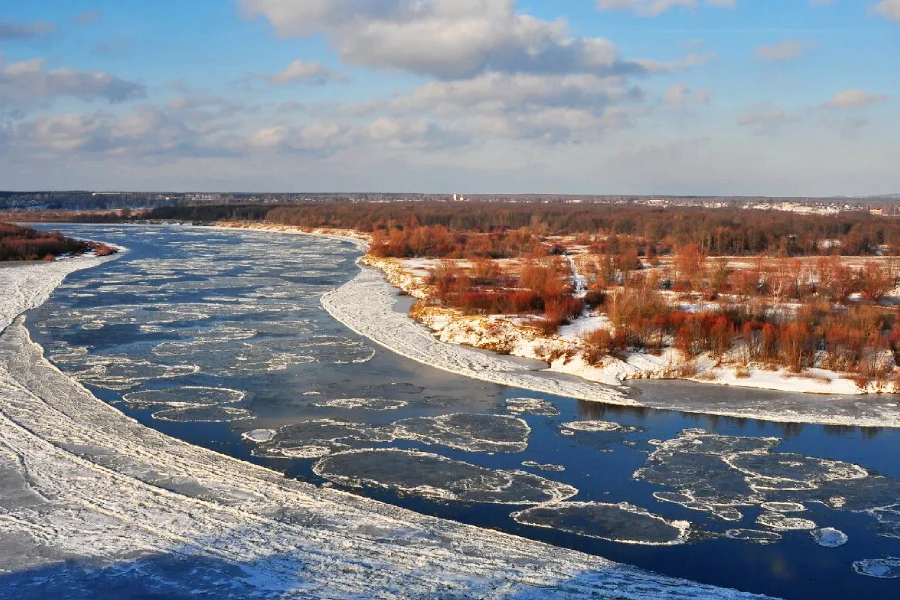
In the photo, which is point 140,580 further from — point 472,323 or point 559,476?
point 472,323

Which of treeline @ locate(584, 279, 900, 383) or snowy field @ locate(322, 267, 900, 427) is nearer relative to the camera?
snowy field @ locate(322, 267, 900, 427)

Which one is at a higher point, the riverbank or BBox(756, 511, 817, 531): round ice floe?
the riverbank

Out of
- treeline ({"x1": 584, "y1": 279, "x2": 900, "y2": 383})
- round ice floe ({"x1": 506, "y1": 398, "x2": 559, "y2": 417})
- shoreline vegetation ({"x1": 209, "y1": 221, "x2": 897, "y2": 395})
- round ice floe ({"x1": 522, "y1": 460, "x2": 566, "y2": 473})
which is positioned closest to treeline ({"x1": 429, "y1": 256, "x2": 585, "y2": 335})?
shoreline vegetation ({"x1": 209, "y1": 221, "x2": 897, "y2": 395})

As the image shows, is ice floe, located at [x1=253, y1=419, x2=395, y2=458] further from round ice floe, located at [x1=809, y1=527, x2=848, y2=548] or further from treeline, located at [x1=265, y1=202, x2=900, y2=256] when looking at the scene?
treeline, located at [x1=265, y1=202, x2=900, y2=256]

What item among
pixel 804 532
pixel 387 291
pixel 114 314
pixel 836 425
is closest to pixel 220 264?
pixel 387 291

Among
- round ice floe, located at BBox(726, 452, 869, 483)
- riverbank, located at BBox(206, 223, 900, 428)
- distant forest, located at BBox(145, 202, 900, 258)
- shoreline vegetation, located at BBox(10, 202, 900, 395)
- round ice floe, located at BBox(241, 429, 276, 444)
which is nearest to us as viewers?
round ice floe, located at BBox(726, 452, 869, 483)

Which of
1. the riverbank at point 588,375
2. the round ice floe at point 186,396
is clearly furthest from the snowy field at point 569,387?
the round ice floe at point 186,396

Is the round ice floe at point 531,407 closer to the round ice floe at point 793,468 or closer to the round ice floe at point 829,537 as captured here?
the round ice floe at point 793,468
